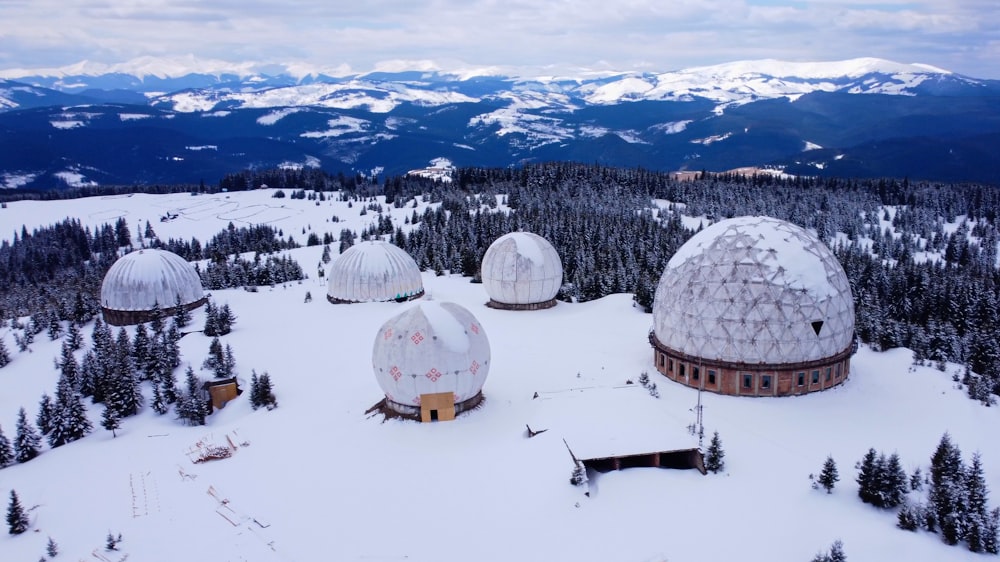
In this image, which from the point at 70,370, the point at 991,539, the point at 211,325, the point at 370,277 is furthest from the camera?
the point at 370,277

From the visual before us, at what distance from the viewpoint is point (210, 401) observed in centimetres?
3775

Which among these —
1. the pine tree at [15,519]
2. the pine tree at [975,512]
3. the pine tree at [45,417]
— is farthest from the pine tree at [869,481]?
the pine tree at [45,417]

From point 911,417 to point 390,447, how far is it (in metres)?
24.8

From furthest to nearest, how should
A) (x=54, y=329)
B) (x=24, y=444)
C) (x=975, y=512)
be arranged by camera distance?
(x=54, y=329) < (x=24, y=444) < (x=975, y=512)

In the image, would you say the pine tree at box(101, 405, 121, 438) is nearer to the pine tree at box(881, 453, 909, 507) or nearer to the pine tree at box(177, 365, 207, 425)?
the pine tree at box(177, 365, 207, 425)

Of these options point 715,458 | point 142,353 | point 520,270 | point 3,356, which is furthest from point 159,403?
point 715,458

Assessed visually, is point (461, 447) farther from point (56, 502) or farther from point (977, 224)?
point (977, 224)

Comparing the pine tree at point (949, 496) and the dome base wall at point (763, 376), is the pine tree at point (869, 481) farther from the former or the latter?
the dome base wall at point (763, 376)

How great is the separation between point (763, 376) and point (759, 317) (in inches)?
118

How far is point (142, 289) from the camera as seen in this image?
174ft

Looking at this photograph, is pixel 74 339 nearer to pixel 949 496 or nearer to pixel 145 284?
pixel 145 284

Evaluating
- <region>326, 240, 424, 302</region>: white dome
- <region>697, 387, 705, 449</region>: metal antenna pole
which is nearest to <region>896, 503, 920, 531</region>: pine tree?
<region>697, 387, 705, 449</region>: metal antenna pole

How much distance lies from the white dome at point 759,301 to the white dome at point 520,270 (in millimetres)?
16179

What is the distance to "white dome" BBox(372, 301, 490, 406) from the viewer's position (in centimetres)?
3122
